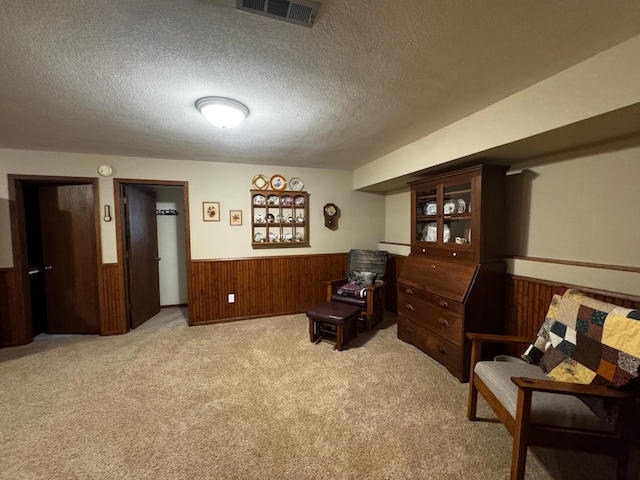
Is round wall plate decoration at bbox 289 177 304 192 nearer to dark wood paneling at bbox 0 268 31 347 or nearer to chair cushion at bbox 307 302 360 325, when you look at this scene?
chair cushion at bbox 307 302 360 325

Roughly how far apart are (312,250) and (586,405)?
323cm

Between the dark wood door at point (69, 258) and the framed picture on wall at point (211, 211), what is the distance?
1.31 metres

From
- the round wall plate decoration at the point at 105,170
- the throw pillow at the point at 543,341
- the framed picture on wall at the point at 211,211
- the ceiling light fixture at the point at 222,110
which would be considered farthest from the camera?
the framed picture on wall at the point at 211,211

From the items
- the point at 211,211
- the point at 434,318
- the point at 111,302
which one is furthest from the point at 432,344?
the point at 111,302

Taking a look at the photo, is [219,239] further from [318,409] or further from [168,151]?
[318,409]

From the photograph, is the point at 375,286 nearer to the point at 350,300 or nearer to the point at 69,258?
the point at 350,300

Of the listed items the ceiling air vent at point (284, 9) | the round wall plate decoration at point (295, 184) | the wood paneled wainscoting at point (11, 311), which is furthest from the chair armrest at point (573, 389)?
the wood paneled wainscoting at point (11, 311)

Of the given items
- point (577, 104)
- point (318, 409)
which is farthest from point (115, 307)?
point (577, 104)

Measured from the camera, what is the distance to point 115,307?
329cm

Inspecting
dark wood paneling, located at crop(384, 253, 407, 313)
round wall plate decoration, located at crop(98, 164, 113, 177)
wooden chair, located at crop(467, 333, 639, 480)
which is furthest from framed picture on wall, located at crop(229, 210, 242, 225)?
wooden chair, located at crop(467, 333, 639, 480)

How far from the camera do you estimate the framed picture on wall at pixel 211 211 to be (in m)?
3.58

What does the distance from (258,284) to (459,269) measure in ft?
8.90

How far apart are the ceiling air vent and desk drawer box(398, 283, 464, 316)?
2.29m

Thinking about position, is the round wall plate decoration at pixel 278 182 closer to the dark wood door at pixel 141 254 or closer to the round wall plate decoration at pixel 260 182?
the round wall plate decoration at pixel 260 182
